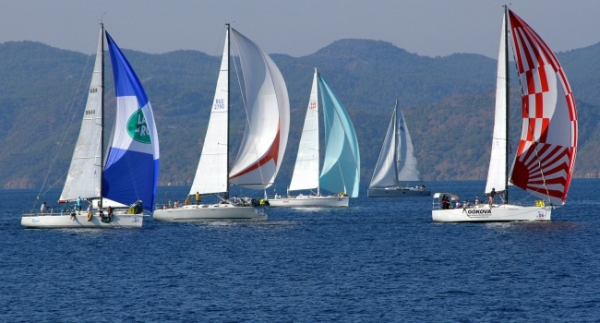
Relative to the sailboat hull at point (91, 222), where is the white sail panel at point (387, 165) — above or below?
above

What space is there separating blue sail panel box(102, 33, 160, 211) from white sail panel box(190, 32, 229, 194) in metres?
5.99

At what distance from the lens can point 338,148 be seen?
83.8m

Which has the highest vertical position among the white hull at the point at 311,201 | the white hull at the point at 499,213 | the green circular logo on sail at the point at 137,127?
the green circular logo on sail at the point at 137,127

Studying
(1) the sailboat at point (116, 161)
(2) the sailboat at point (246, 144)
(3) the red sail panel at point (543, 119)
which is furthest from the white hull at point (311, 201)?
(3) the red sail panel at point (543, 119)

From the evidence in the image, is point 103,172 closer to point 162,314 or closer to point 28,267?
point 28,267

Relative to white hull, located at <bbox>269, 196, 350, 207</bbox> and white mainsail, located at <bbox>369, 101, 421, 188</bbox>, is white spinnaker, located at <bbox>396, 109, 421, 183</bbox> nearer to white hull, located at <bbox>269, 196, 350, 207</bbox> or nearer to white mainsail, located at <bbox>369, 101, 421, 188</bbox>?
white mainsail, located at <bbox>369, 101, 421, 188</bbox>

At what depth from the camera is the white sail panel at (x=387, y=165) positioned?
108m

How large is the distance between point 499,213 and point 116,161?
20.0 meters

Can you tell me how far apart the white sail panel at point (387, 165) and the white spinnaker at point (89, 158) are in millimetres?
53817

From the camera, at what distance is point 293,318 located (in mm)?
32406

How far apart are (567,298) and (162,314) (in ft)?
41.7

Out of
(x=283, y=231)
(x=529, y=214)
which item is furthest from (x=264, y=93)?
(x=529, y=214)

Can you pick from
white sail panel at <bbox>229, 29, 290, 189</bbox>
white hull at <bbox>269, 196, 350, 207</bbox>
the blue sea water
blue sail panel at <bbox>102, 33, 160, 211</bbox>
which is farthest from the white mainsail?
blue sail panel at <bbox>102, 33, 160, 211</bbox>

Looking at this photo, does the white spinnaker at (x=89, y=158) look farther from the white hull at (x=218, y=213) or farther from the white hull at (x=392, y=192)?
the white hull at (x=392, y=192)
